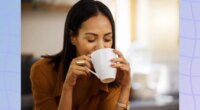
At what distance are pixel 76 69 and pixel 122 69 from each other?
88mm

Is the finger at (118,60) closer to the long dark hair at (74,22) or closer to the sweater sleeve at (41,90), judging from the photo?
the long dark hair at (74,22)

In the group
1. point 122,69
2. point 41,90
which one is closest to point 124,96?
point 122,69

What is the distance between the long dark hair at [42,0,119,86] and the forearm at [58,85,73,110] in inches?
1.1

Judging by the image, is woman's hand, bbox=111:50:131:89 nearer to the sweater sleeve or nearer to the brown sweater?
the brown sweater

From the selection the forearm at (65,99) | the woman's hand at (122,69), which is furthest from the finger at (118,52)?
the forearm at (65,99)

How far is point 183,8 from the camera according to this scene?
1.99 ft

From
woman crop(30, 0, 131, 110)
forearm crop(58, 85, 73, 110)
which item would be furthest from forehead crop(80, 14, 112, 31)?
forearm crop(58, 85, 73, 110)

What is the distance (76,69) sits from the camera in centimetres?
55

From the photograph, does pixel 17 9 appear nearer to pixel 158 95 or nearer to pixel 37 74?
pixel 37 74

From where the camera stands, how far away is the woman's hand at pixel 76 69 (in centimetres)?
53

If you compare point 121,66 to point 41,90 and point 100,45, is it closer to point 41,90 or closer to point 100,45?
point 100,45

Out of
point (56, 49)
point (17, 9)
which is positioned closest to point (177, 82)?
point (56, 49)

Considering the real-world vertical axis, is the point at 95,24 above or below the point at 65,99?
above

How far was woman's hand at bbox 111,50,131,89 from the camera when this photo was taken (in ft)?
1.77
